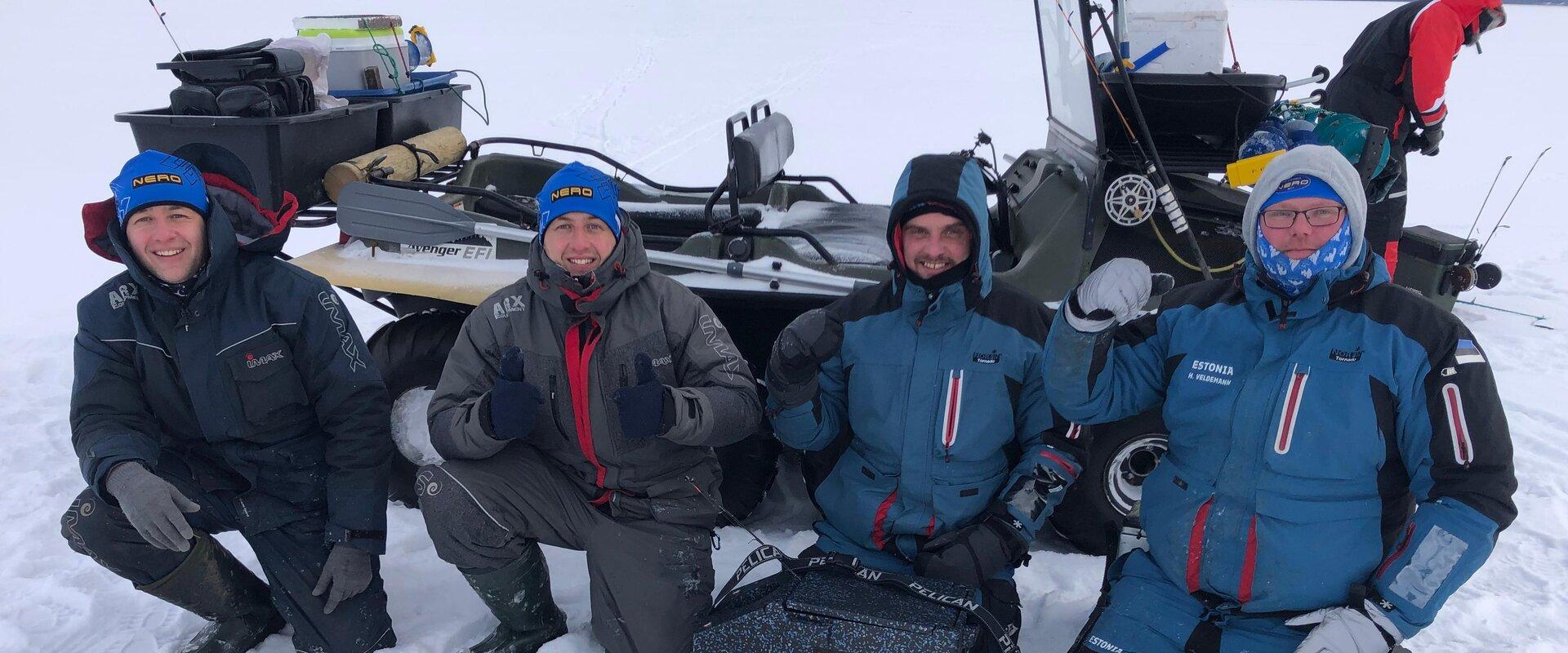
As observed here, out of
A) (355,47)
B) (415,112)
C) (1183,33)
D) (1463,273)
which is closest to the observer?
(1183,33)

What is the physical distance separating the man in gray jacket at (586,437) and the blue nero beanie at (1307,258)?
120cm

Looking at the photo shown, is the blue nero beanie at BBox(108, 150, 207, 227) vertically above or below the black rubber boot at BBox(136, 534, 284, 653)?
above

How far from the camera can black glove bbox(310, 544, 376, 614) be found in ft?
7.88

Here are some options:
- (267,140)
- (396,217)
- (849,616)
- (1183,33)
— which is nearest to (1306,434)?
(849,616)

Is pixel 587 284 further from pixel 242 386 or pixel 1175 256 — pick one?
pixel 1175 256

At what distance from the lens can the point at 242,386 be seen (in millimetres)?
2396

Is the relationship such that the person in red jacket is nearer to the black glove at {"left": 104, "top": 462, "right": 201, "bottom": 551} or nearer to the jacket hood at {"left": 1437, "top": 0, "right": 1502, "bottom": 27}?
the jacket hood at {"left": 1437, "top": 0, "right": 1502, "bottom": 27}

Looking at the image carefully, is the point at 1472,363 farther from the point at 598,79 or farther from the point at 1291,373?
the point at 598,79

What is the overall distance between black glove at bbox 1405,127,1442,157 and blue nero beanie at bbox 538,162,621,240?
378 centimetres

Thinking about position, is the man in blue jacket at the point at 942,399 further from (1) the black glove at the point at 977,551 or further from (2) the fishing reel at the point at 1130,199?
(2) the fishing reel at the point at 1130,199

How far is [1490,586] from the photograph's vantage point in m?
2.84

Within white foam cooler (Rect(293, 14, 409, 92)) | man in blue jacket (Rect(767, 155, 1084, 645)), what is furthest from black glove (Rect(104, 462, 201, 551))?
white foam cooler (Rect(293, 14, 409, 92))

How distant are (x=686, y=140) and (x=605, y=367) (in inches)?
350

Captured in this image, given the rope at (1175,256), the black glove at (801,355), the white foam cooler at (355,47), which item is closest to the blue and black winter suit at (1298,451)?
the black glove at (801,355)
